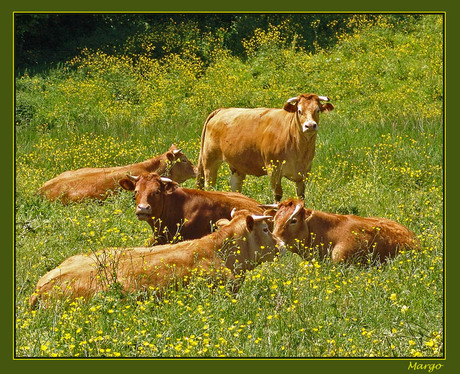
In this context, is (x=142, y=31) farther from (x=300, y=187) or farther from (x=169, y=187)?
(x=169, y=187)

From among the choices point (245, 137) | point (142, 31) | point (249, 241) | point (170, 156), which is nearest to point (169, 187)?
point (249, 241)

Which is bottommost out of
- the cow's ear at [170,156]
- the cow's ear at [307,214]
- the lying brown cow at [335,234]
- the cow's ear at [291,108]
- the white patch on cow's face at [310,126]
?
the lying brown cow at [335,234]

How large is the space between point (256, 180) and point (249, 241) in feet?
17.5

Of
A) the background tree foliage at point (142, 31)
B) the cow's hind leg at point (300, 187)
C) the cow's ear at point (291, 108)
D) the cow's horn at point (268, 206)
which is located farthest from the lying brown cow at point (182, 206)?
the background tree foliage at point (142, 31)

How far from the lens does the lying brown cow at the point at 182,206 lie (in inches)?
413

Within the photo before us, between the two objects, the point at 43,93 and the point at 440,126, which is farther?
the point at 43,93

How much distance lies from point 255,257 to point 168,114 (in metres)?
15.0

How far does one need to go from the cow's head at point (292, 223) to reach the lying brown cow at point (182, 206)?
1.69 ft

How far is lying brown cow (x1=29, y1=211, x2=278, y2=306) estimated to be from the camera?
7883 mm

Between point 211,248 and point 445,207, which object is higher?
point 445,207

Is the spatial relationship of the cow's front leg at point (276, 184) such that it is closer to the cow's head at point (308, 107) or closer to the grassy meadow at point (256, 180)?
the grassy meadow at point (256, 180)

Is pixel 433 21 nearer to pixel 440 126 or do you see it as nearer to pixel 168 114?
pixel 168 114

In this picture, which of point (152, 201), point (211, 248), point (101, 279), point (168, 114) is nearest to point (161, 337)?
point (101, 279)

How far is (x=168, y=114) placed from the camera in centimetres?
2339
